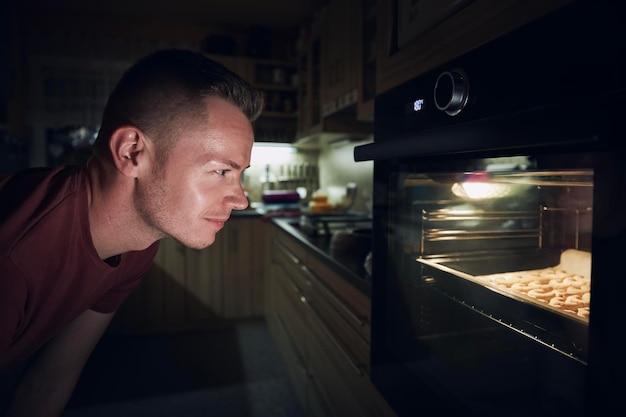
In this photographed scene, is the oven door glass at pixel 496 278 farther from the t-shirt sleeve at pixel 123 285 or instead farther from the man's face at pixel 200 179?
the t-shirt sleeve at pixel 123 285

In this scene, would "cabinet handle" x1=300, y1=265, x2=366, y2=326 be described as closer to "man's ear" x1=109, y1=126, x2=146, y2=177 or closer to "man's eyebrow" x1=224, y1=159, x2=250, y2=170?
"man's eyebrow" x1=224, y1=159, x2=250, y2=170

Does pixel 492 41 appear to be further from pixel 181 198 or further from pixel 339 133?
pixel 339 133

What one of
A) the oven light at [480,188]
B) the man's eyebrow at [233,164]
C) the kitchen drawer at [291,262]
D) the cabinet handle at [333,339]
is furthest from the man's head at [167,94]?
the kitchen drawer at [291,262]

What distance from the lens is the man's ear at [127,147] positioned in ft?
2.71

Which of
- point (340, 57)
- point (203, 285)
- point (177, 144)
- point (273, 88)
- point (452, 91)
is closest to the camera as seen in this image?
point (452, 91)

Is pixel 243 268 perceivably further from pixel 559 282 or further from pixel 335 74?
pixel 559 282

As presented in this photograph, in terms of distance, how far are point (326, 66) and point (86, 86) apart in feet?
7.42

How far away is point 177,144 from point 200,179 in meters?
0.09

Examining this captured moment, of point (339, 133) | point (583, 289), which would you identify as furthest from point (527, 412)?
point (339, 133)

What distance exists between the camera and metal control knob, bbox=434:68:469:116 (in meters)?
0.62

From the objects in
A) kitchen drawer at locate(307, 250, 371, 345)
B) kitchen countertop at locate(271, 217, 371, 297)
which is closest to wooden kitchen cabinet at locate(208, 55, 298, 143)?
kitchen countertop at locate(271, 217, 371, 297)

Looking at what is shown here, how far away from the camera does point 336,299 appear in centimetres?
143

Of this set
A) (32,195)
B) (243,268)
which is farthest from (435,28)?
(243,268)

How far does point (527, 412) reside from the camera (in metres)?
0.58
